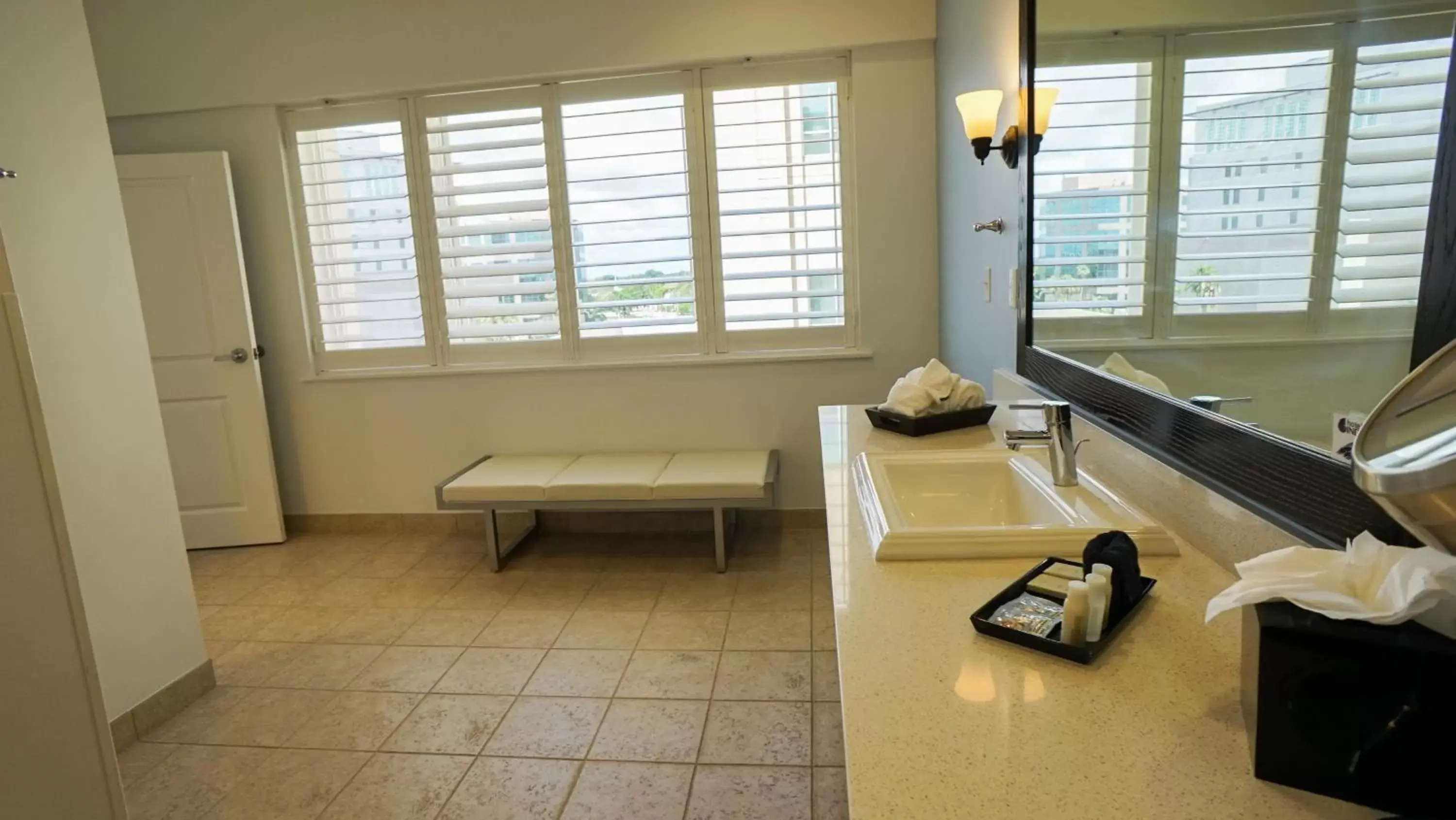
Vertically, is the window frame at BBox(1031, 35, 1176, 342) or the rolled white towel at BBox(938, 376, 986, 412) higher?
the window frame at BBox(1031, 35, 1176, 342)

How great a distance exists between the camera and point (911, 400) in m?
1.91

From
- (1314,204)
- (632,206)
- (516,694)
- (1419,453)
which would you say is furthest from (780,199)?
(1419,453)

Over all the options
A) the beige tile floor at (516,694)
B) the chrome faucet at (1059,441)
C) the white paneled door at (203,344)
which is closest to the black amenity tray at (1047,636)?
the chrome faucet at (1059,441)

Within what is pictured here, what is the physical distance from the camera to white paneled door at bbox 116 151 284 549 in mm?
3451

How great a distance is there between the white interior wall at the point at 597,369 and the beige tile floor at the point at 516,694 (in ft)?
1.84

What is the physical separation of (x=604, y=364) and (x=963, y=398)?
2.01 m

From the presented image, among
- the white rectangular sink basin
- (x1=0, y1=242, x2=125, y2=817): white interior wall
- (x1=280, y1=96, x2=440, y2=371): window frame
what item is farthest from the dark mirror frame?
(x1=280, y1=96, x2=440, y2=371): window frame

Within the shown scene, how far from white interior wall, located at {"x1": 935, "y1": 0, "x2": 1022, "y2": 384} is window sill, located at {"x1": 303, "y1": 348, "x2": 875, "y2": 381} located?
57 cm

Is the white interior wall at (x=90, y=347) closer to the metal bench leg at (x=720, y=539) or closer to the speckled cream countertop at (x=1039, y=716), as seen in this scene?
the metal bench leg at (x=720, y=539)

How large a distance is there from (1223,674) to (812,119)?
Result: 296cm

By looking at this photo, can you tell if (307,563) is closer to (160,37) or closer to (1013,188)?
(160,37)

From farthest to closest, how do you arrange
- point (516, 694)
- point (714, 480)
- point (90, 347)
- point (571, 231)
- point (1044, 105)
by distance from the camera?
point (571, 231) < point (714, 480) < point (516, 694) < point (90, 347) < point (1044, 105)

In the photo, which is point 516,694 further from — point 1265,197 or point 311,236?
point 311,236

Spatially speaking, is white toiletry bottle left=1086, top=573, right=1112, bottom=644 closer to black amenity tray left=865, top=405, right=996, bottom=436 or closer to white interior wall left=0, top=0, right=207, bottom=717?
black amenity tray left=865, top=405, right=996, bottom=436
